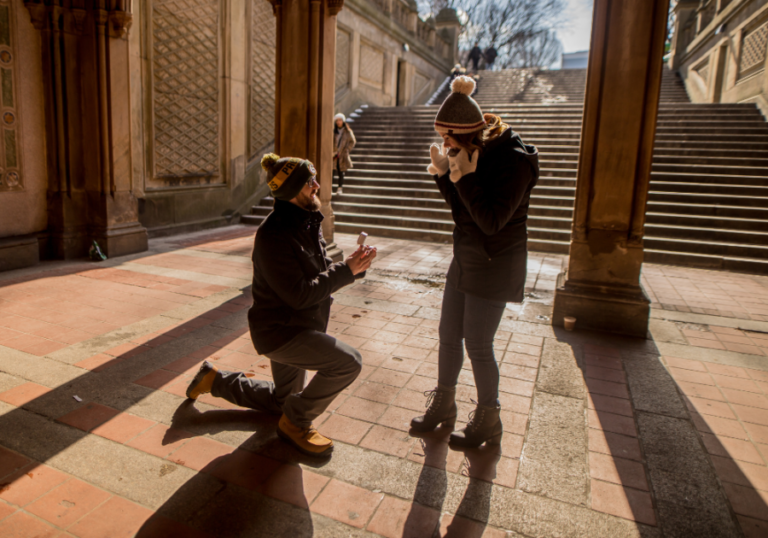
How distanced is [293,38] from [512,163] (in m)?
4.75

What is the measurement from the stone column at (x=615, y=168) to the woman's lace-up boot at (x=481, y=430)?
2.52 metres

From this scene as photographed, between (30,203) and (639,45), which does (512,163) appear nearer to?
(639,45)

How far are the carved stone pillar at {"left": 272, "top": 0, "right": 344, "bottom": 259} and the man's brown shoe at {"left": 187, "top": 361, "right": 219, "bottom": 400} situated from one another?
3.76 metres

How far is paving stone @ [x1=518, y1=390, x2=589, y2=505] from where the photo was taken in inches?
100

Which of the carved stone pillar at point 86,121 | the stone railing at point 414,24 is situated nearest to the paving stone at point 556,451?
the carved stone pillar at point 86,121

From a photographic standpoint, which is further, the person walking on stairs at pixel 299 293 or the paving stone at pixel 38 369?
the paving stone at pixel 38 369

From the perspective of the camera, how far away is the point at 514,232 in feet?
8.64

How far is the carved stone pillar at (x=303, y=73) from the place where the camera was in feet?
20.6

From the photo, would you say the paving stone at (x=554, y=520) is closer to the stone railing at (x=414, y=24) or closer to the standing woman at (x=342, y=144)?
the standing woman at (x=342, y=144)

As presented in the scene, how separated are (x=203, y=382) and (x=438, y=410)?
142cm

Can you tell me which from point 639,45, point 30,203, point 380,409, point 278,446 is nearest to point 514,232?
point 380,409

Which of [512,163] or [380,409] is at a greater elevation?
[512,163]

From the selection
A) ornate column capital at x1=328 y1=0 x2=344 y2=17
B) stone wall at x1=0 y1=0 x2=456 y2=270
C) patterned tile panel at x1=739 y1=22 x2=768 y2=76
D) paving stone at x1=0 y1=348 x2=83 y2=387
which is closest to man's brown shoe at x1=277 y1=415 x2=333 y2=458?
paving stone at x1=0 y1=348 x2=83 y2=387

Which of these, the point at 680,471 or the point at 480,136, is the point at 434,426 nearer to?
the point at 680,471
